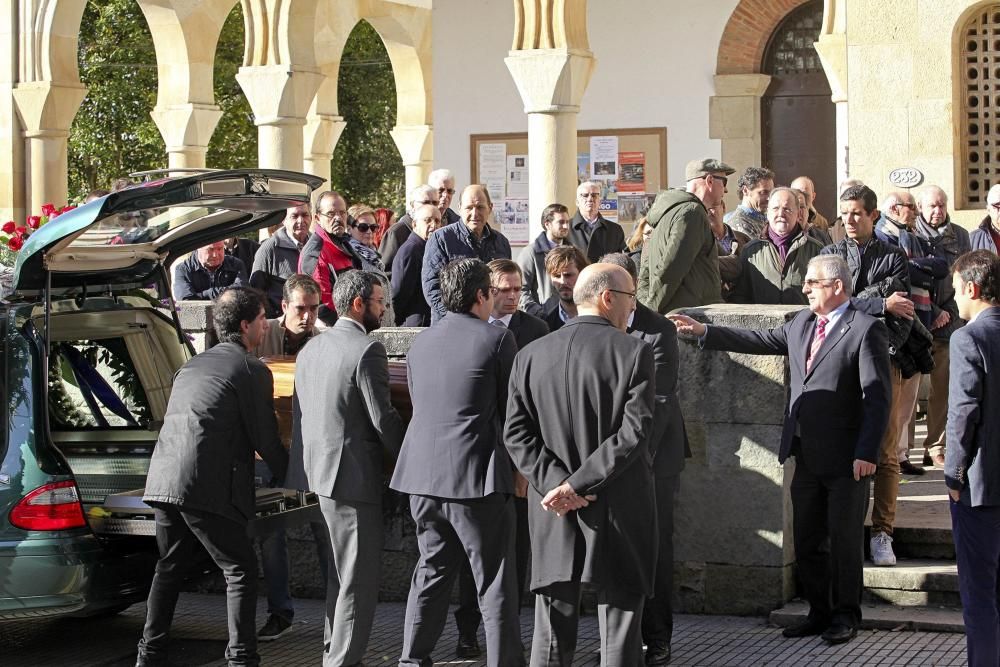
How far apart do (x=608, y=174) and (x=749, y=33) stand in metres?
2.59

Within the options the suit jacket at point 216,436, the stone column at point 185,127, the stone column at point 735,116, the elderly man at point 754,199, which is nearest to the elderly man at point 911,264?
the elderly man at point 754,199

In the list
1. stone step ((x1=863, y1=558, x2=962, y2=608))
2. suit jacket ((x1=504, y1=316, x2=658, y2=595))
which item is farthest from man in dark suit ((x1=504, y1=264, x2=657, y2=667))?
stone step ((x1=863, y1=558, x2=962, y2=608))

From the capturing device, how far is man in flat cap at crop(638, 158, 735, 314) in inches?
341

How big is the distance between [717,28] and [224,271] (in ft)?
31.9

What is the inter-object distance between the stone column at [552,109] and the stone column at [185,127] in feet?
25.6

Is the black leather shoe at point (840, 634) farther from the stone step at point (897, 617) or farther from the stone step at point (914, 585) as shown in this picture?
the stone step at point (914, 585)

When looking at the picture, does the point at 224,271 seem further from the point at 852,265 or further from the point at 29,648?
the point at 852,265

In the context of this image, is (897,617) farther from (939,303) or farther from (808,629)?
(939,303)

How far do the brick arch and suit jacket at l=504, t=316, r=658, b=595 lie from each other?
13387 mm

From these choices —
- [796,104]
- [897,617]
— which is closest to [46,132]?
[796,104]

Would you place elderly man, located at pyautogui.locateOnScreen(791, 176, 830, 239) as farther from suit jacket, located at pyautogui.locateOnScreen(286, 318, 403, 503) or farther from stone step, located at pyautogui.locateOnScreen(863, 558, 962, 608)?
suit jacket, located at pyautogui.locateOnScreen(286, 318, 403, 503)

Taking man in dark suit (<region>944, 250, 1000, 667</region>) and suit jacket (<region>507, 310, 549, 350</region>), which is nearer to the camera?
man in dark suit (<region>944, 250, 1000, 667</region>)

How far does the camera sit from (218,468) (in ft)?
22.6

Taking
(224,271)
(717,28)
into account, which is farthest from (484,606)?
(717,28)
